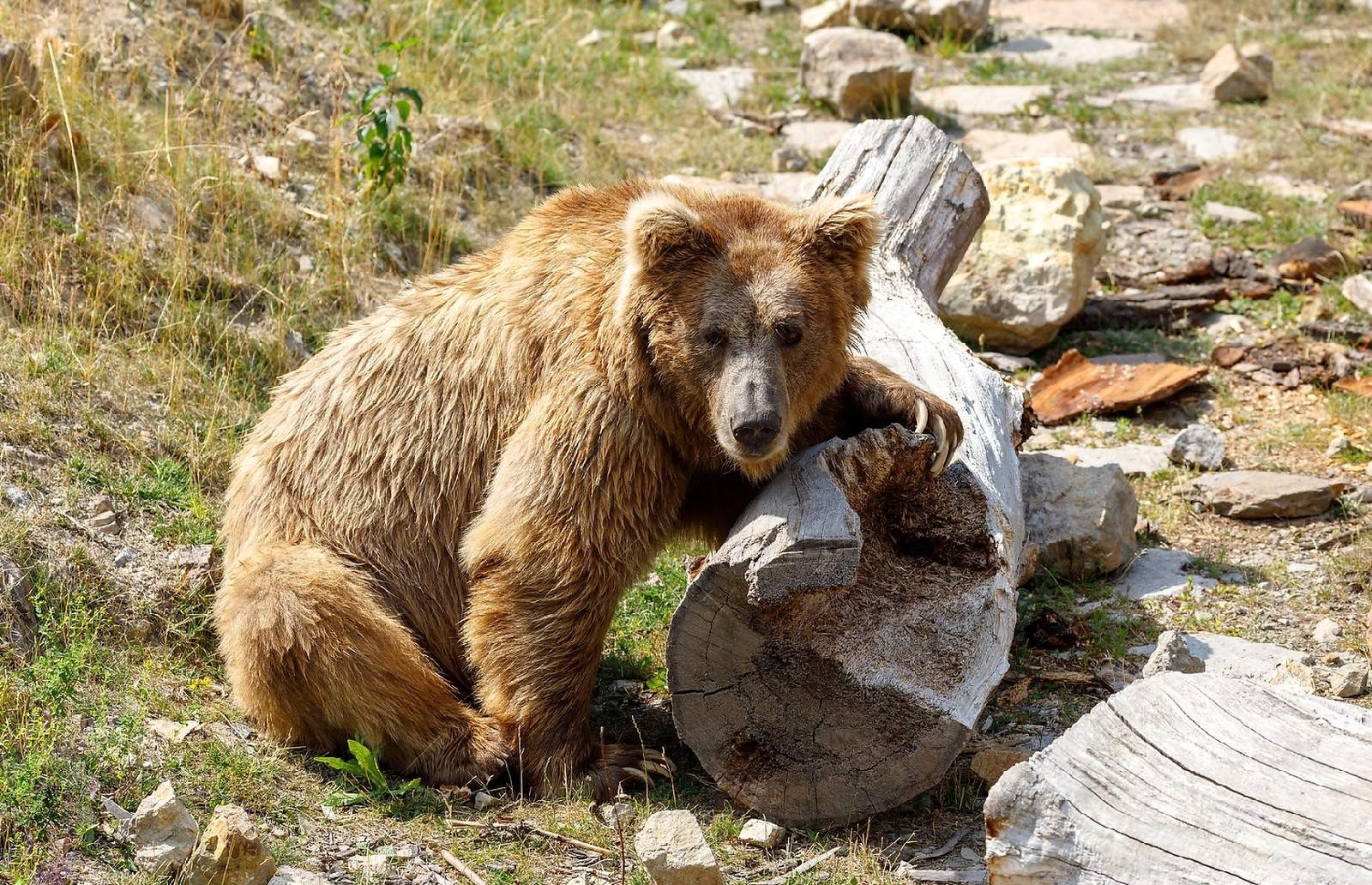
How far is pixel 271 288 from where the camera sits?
7.39 m

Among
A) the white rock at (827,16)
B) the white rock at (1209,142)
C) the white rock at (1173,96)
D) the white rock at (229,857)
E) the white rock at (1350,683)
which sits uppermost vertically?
the white rock at (827,16)

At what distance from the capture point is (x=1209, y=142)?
1086cm

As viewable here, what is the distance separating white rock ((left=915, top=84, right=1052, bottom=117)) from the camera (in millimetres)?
11328

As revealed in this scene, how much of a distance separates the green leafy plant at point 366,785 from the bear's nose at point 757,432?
1.69 metres

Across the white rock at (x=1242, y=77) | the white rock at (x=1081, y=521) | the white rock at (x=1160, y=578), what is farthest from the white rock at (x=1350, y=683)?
the white rock at (x=1242, y=77)

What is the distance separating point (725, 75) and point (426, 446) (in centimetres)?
745

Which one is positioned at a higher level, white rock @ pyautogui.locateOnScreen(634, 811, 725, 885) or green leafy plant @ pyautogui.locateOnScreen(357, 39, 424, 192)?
green leafy plant @ pyautogui.locateOnScreen(357, 39, 424, 192)

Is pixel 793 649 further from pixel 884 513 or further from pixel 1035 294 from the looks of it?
pixel 1035 294

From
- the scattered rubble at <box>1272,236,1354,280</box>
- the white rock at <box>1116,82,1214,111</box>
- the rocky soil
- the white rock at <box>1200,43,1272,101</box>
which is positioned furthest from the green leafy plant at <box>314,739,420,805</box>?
the white rock at <box>1200,43,1272,101</box>

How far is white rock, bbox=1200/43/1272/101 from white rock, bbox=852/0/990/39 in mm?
2190

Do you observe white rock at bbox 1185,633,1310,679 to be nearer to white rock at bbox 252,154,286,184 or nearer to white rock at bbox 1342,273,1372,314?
white rock at bbox 1342,273,1372,314

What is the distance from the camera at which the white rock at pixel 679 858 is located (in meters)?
3.90

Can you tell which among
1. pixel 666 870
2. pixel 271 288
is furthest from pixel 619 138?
pixel 666 870

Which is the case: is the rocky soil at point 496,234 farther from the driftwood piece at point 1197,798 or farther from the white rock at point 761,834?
the driftwood piece at point 1197,798
